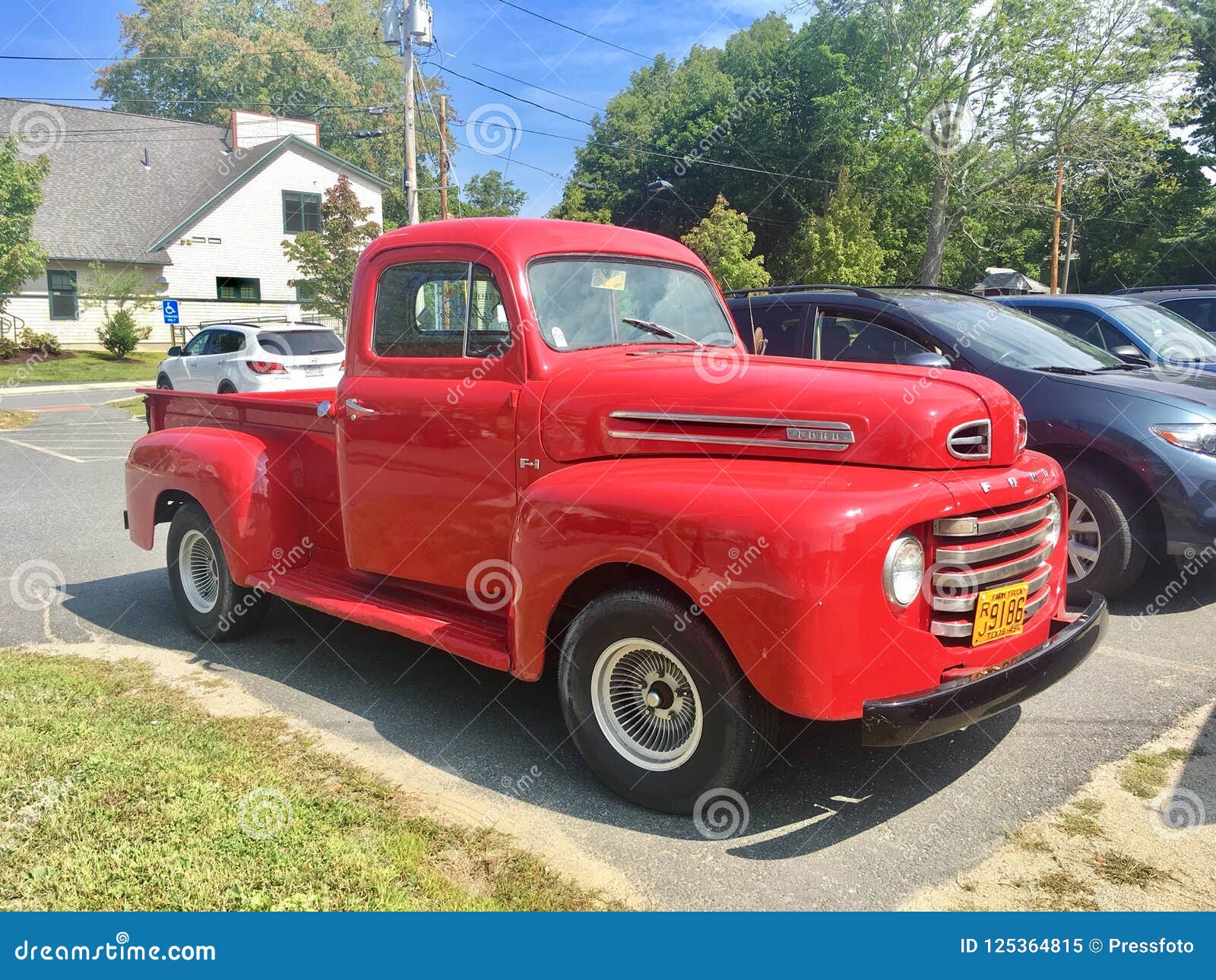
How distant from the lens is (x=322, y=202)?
127 ft

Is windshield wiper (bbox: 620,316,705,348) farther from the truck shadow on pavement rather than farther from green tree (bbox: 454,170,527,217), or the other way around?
green tree (bbox: 454,170,527,217)

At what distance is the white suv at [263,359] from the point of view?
17.1 metres

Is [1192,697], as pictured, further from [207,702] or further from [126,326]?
[126,326]

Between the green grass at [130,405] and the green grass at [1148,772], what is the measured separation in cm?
1847

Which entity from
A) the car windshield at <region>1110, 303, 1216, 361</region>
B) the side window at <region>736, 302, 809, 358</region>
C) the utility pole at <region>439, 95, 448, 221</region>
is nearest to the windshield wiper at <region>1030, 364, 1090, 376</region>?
the side window at <region>736, 302, 809, 358</region>

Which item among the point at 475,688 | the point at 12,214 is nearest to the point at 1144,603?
the point at 475,688

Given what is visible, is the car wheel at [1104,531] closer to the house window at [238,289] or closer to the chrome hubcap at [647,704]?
the chrome hubcap at [647,704]

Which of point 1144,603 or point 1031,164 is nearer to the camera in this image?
point 1144,603

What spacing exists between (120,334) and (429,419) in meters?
31.4

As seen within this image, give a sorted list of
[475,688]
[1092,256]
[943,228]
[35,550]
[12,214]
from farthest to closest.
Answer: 1. [1092,256]
2. [943,228]
3. [12,214]
4. [35,550]
5. [475,688]

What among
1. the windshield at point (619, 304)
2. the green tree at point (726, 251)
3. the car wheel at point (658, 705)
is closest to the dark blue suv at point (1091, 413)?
the windshield at point (619, 304)

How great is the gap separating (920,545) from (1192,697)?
2.32m

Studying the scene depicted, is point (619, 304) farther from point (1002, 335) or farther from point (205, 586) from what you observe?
point (1002, 335)

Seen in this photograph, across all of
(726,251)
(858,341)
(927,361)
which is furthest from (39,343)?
(927,361)
